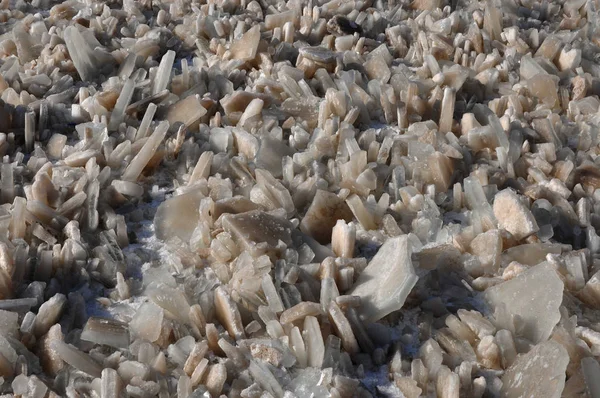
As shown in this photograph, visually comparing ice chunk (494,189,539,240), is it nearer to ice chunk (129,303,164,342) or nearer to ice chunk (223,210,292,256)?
ice chunk (223,210,292,256)

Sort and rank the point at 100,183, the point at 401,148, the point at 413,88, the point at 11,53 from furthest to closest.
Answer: the point at 11,53 → the point at 413,88 → the point at 401,148 → the point at 100,183

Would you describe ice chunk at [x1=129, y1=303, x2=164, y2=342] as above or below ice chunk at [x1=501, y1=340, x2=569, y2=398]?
above

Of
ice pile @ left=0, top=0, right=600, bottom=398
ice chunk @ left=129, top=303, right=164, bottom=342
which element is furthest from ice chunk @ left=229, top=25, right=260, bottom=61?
ice chunk @ left=129, top=303, right=164, bottom=342

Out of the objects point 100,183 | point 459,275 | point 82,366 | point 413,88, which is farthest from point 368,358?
point 413,88

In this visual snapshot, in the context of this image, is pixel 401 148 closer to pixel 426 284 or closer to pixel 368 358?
pixel 426 284

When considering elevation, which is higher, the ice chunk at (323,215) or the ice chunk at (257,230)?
the ice chunk at (257,230)

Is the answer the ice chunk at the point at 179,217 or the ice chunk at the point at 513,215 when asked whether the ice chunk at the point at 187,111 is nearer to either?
the ice chunk at the point at 179,217

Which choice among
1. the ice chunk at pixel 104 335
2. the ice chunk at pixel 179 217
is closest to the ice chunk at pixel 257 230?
the ice chunk at pixel 179 217
